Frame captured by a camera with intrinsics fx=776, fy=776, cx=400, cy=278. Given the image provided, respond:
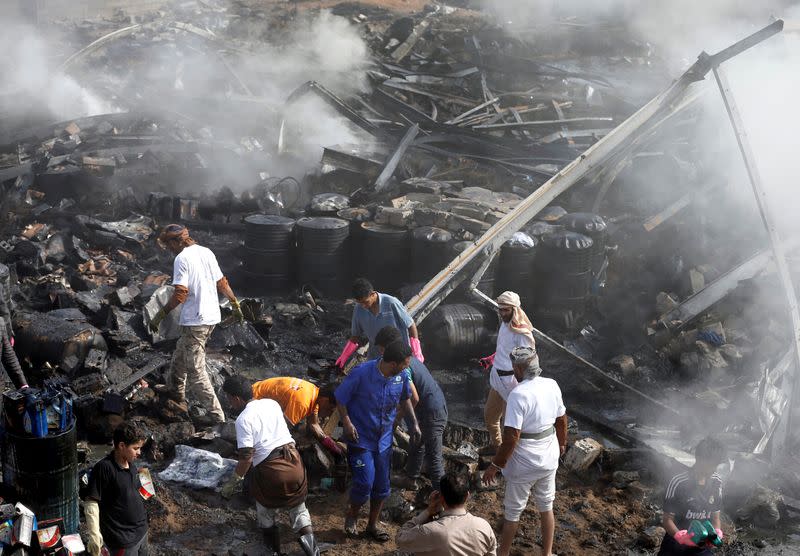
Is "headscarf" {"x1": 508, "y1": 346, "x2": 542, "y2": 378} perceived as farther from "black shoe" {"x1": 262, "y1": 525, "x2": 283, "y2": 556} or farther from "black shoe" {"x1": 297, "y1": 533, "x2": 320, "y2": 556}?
"black shoe" {"x1": 262, "y1": 525, "x2": 283, "y2": 556}

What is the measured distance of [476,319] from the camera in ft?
30.5

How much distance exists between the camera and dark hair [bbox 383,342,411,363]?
5.26 m

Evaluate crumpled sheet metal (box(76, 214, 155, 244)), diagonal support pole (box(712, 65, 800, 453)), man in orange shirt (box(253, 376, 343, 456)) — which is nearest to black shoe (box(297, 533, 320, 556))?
man in orange shirt (box(253, 376, 343, 456))

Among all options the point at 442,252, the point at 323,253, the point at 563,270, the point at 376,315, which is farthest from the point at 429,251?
the point at 376,315

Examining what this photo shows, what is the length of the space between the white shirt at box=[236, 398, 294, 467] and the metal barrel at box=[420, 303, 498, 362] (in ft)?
14.0

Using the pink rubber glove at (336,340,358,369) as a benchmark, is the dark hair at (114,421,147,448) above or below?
above

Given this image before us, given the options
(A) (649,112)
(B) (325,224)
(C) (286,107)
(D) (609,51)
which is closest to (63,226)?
(B) (325,224)

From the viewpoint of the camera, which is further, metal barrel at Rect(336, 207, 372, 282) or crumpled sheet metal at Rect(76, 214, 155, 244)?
crumpled sheet metal at Rect(76, 214, 155, 244)

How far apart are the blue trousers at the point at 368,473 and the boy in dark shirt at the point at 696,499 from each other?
79.0 inches

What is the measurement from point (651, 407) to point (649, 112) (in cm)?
487

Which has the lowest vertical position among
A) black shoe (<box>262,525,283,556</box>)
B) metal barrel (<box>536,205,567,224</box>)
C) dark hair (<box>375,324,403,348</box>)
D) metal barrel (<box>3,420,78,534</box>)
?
black shoe (<box>262,525,283,556</box>)

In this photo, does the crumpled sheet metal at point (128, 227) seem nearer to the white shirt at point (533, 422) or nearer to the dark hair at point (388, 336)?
the dark hair at point (388, 336)

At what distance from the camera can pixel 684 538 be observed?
171 inches

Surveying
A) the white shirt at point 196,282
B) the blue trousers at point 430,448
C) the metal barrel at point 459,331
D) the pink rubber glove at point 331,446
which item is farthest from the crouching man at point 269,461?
the metal barrel at point 459,331
